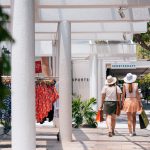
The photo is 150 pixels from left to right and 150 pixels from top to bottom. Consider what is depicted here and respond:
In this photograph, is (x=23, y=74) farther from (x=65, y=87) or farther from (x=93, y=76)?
(x=93, y=76)

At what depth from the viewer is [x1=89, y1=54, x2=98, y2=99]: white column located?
69.2 ft

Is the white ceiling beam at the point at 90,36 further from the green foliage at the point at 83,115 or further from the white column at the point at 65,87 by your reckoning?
the white column at the point at 65,87

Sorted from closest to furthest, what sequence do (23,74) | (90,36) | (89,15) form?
(23,74), (89,15), (90,36)

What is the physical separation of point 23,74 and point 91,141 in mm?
4364

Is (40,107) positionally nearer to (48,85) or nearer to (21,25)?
(48,85)

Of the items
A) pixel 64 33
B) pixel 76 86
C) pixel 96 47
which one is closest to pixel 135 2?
pixel 64 33

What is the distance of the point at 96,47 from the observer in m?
22.6

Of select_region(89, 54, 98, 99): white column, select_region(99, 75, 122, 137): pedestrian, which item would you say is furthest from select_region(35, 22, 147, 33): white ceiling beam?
select_region(89, 54, 98, 99): white column

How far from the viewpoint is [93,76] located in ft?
70.1

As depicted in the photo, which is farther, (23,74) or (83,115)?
(83,115)

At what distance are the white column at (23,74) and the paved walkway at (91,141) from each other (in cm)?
234

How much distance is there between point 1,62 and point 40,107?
8.75 m

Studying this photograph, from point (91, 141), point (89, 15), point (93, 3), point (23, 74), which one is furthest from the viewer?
point (89, 15)

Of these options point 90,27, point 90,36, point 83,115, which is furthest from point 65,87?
point 90,36
